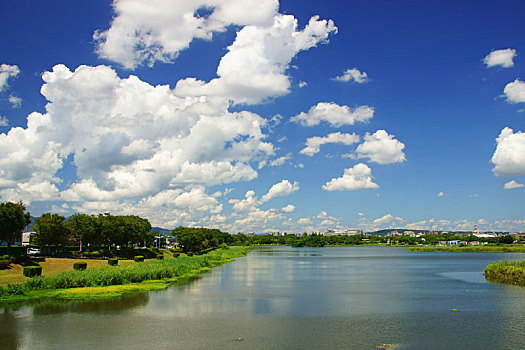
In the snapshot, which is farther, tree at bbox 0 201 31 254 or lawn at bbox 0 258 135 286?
tree at bbox 0 201 31 254

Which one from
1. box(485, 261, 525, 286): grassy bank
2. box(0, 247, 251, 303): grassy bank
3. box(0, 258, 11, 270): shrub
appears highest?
box(0, 258, 11, 270): shrub

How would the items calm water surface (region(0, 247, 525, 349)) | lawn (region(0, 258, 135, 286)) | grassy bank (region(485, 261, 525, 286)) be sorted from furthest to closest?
grassy bank (region(485, 261, 525, 286)), lawn (region(0, 258, 135, 286)), calm water surface (region(0, 247, 525, 349))

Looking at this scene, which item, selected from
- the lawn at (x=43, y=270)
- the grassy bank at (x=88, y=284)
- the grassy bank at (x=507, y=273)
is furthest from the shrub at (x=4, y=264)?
the grassy bank at (x=507, y=273)

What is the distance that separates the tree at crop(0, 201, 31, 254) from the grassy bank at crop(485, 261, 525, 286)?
6289cm

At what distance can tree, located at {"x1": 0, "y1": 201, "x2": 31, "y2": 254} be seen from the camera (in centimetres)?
5662

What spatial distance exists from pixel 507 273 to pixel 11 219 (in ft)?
212

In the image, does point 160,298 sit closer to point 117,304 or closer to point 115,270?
point 117,304

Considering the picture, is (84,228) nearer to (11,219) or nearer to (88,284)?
(11,219)

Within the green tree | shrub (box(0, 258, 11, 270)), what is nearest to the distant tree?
the green tree

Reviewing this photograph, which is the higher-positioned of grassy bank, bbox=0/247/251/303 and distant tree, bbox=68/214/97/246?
distant tree, bbox=68/214/97/246

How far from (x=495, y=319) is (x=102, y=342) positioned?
24.4m

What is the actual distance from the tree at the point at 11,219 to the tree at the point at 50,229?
7536 millimetres

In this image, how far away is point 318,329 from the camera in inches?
970

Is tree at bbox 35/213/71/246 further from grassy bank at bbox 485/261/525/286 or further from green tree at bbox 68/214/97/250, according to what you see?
grassy bank at bbox 485/261/525/286
